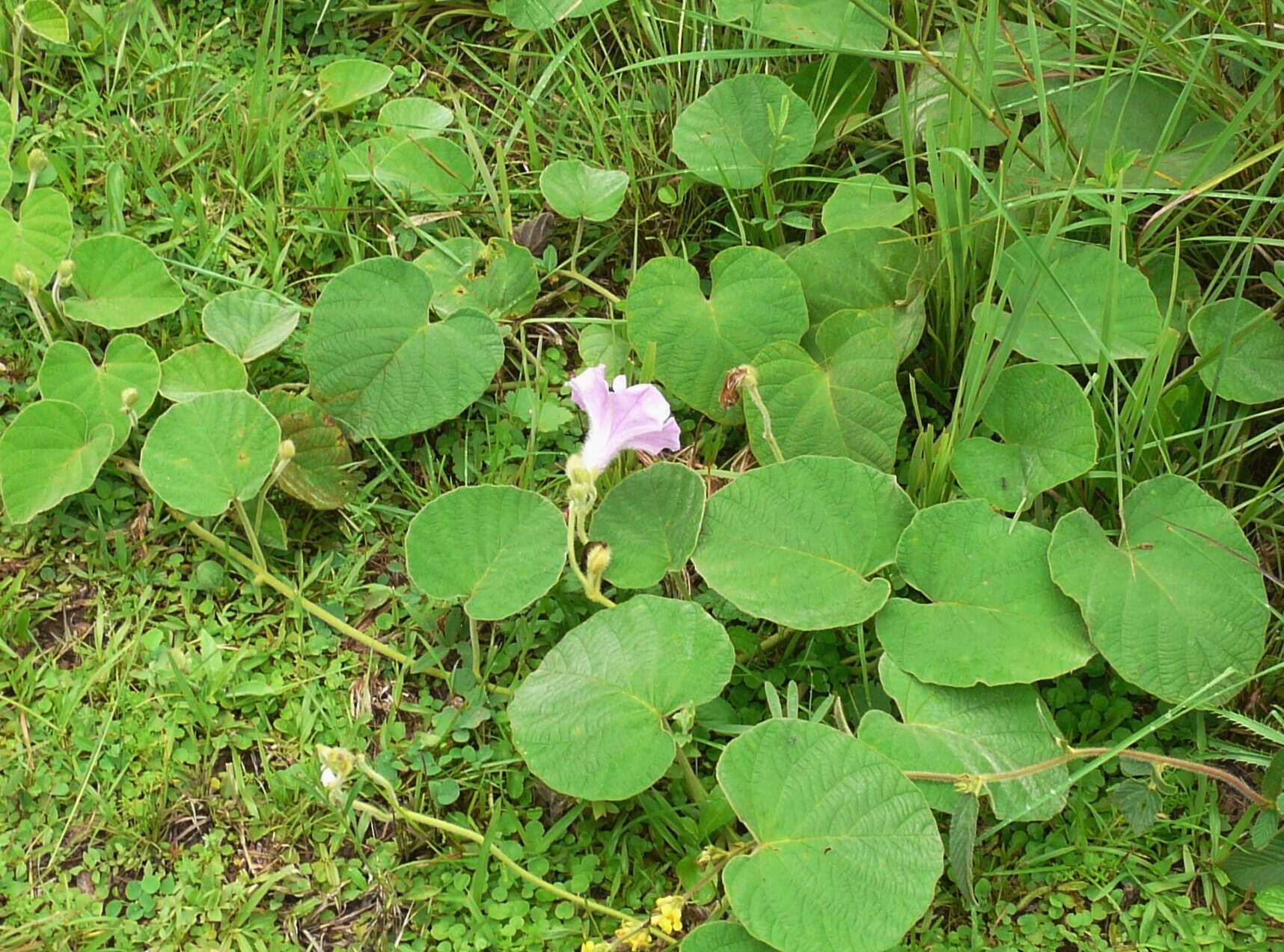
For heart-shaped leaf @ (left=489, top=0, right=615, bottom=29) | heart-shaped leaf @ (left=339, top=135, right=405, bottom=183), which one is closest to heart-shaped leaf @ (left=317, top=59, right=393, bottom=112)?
heart-shaped leaf @ (left=339, top=135, right=405, bottom=183)

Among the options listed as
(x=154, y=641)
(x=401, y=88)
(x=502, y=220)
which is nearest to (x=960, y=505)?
(x=502, y=220)

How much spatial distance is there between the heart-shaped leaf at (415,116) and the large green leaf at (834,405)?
0.88 m

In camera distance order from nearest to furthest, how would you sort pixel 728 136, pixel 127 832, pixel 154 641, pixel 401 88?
1. pixel 127 832
2. pixel 154 641
3. pixel 728 136
4. pixel 401 88

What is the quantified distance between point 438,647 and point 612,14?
1.42 meters

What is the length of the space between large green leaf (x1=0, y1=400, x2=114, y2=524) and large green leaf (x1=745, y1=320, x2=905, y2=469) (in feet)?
3.46

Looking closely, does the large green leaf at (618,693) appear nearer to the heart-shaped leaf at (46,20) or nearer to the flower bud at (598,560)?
the flower bud at (598,560)

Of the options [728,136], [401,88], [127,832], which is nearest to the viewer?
[127,832]

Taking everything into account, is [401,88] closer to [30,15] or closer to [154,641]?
[30,15]

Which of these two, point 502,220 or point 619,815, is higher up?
point 502,220

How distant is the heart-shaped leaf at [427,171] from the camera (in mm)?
2361

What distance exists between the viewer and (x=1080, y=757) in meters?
1.83

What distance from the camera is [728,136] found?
7.60 ft

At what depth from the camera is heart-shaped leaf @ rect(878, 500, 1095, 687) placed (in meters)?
1.81

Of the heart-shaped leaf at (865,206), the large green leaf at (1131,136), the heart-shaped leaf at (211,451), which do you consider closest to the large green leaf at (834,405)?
the heart-shaped leaf at (865,206)
